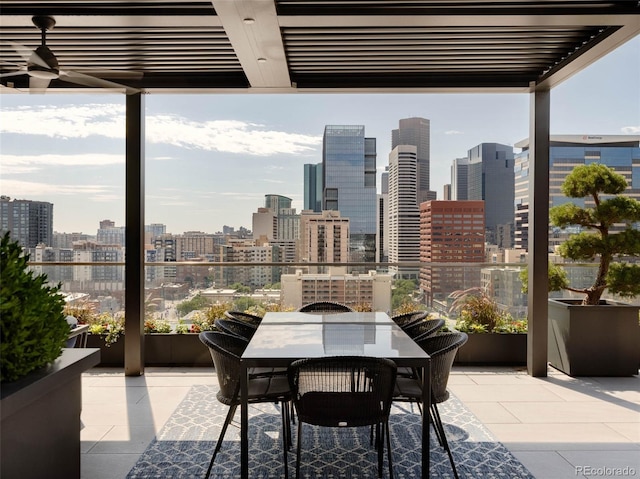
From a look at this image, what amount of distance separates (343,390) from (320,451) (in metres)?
0.80

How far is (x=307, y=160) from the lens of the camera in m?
6.59

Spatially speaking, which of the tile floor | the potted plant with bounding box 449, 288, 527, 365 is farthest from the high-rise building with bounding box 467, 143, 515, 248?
the tile floor

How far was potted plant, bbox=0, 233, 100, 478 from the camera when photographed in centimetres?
186

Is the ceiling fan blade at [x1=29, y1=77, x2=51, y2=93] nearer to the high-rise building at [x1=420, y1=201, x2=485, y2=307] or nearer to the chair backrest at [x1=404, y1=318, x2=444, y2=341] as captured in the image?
the chair backrest at [x1=404, y1=318, x2=444, y2=341]

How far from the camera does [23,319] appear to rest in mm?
1913

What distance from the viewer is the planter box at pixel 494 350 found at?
545cm

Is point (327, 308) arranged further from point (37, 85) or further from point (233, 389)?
point (37, 85)

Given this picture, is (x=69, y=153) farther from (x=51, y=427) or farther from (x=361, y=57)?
(x=51, y=427)

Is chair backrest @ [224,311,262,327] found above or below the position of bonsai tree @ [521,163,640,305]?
below

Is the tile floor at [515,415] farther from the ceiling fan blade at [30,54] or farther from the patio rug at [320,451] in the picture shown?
the ceiling fan blade at [30,54]

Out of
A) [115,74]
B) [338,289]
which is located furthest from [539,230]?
[115,74]

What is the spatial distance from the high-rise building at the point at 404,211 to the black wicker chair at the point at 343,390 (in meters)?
3.18

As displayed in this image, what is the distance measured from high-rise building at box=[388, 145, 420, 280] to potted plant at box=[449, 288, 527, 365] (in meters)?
0.66

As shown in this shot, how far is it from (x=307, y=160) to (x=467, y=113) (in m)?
2.49
